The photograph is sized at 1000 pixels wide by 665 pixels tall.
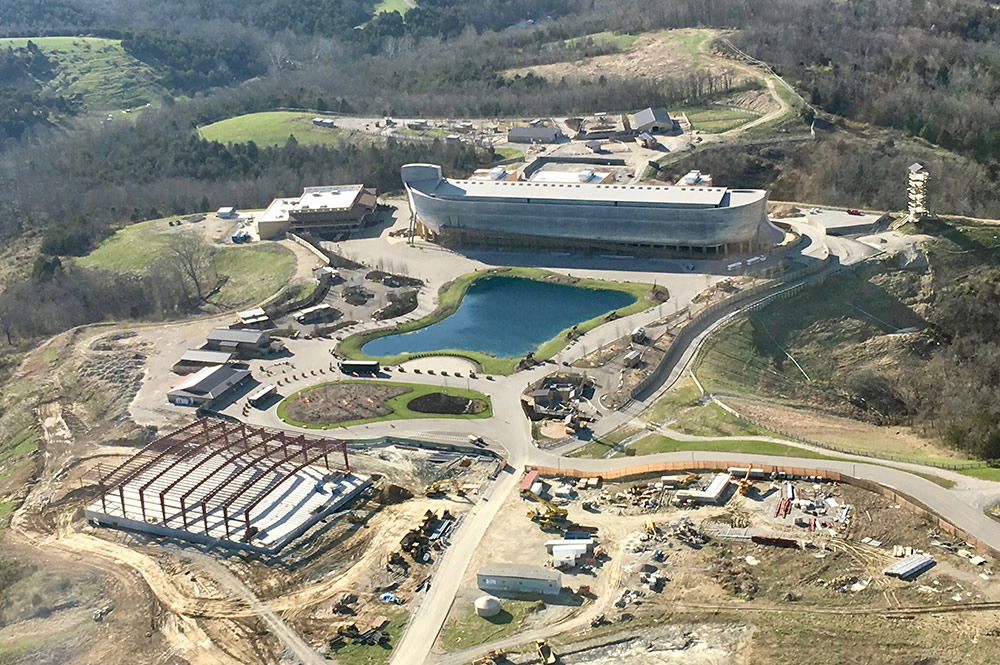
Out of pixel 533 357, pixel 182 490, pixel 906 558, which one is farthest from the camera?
pixel 533 357

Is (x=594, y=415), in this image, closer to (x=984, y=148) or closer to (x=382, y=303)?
(x=382, y=303)

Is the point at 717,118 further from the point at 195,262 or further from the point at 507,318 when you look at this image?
the point at 195,262

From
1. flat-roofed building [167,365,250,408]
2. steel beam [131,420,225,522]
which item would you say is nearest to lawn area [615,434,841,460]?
steel beam [131,420,225,522]

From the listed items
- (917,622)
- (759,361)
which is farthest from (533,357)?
(917,622)

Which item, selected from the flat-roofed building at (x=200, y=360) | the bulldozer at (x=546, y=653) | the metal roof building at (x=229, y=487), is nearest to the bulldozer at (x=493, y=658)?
the bulldozer at (x=546, y=653)

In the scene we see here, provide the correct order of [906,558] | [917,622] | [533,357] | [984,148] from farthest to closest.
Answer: [984,148] → [533,357] → [906,558] → [917,622]

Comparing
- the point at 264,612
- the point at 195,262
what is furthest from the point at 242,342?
the point at 264,612
